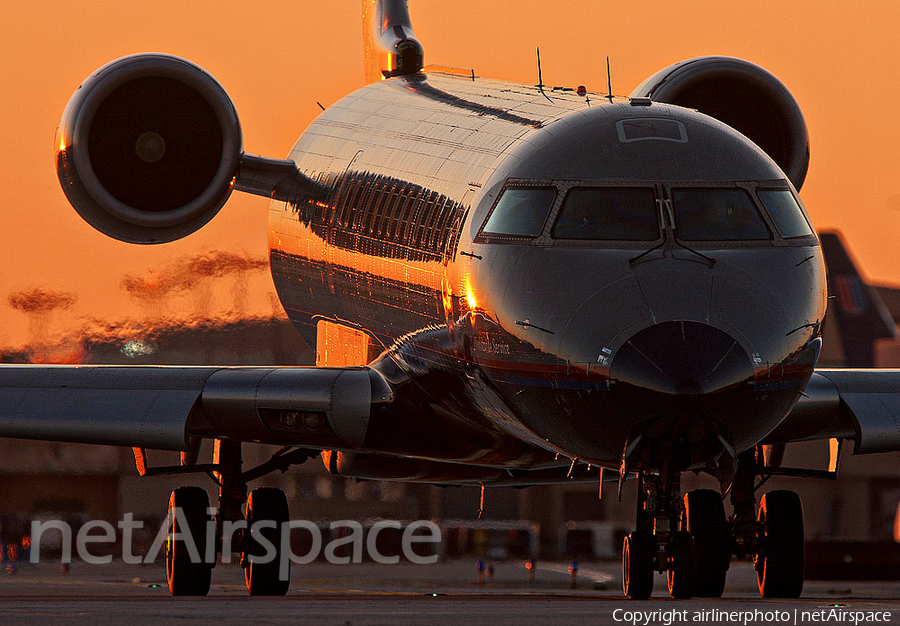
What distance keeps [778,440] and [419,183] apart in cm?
427

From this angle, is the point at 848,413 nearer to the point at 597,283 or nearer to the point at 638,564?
the point at 638,564

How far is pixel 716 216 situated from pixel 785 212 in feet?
2.48

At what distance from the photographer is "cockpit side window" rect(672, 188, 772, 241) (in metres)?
14.8

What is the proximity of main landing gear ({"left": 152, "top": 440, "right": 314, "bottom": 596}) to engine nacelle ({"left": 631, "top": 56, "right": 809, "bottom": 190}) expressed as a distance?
6.75 metres

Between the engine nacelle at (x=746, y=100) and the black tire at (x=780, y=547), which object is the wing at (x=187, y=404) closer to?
the black tire at (x=780, y=547)

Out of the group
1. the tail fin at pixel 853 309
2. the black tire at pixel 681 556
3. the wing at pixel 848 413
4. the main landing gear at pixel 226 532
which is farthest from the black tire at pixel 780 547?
the tail fin at pixel 853 309

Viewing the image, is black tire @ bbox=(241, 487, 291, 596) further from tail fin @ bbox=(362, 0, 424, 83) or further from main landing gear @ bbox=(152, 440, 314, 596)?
tail fin @ bbox=(362, 0, 424, 83)

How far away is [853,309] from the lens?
70.3 m

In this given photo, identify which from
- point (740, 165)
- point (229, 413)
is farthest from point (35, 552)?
point (740, 165)

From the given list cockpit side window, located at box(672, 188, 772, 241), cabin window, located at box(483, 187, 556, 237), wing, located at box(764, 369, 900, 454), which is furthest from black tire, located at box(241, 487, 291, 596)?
cockpit side window, located at box(672, 188, 772, 241)

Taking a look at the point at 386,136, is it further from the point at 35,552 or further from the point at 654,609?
the point at 35,552

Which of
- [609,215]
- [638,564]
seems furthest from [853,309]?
[638,564]

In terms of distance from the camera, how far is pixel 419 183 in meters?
18.4

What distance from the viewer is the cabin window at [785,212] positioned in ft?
49.9
